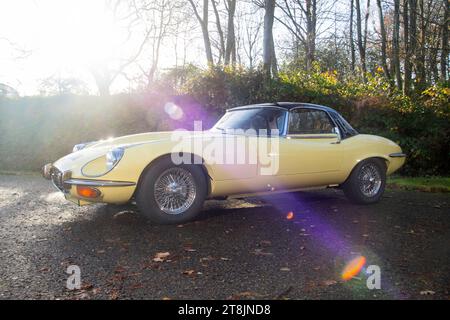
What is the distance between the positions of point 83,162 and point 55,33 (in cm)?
1722

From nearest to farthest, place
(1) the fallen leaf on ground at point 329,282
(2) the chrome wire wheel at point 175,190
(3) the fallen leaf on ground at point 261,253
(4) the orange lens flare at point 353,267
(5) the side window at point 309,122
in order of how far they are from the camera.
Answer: (1) the fallen leaf on ground at point 329,282 → (4) the orange lens flare at point 353,267 → (3) the fallen leaf on ground at point 261,253 → (2) the chrome wire wheel at point 175,190 → (5) the side window at point 309,122

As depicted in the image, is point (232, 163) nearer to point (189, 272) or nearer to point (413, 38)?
point (189, 272)

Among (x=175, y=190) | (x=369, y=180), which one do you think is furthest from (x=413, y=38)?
(x=175, y=190)

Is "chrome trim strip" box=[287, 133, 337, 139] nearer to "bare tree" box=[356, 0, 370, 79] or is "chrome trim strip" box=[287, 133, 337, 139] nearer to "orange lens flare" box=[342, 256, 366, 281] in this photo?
"orange lens flare" box=[342, 256, 366, 281]

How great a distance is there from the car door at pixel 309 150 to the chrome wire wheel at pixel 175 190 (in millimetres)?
Result: 1300

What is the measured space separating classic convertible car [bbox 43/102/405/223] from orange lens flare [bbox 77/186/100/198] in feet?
0.04

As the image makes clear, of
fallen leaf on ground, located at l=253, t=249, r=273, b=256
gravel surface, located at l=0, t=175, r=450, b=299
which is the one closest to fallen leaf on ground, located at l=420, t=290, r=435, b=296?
gravel surface, located at l=0, t=175, r=450, b=299

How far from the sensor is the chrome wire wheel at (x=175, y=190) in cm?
477

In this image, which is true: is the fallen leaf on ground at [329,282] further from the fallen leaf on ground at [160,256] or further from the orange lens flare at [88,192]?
the orange lens flare at [88,192]

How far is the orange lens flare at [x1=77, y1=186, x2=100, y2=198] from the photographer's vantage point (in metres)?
4.47

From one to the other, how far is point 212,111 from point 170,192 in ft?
26.1

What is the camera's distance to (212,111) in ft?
41.0

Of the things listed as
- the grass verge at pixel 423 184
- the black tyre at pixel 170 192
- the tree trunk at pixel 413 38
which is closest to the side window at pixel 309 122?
the black tyre at pixel 170 192
